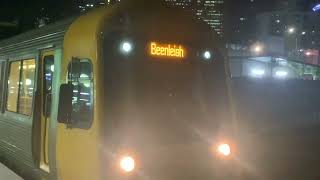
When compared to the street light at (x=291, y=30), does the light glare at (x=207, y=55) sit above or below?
below

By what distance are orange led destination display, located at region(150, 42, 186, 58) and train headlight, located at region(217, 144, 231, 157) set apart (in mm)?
1294

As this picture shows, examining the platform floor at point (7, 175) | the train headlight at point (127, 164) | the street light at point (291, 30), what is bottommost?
the platform floor at point (7, 175)

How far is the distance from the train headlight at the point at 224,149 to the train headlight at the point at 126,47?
1.78 metres

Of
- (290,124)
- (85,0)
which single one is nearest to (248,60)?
(290,124)

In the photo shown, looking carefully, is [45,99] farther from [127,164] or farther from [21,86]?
[127,164]

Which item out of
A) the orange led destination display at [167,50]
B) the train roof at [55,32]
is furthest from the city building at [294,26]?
the orange led destination display at [167,50]

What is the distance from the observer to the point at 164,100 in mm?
6363

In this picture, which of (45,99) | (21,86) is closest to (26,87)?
(21,86)

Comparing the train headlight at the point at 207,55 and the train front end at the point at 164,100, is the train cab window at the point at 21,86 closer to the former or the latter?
the train front end at the point at 164,100

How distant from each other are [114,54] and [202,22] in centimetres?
153

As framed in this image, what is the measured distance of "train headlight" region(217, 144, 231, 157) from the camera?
6679 mm

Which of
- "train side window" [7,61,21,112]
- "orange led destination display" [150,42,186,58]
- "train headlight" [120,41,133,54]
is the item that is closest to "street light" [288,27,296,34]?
"train side window" [7,61,21,112]

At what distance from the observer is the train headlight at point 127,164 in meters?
5.70

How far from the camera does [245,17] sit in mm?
71750
